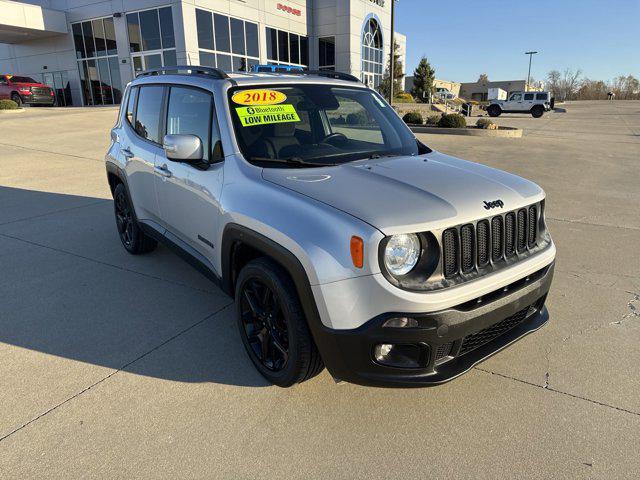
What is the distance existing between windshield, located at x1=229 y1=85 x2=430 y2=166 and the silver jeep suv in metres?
0.01

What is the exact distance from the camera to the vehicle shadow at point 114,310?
311 cm

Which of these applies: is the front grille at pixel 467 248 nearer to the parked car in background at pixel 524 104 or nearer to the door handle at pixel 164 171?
the door handle at pixel 164 171

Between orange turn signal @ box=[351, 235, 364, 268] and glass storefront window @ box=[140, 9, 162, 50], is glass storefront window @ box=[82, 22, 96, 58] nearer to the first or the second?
glass storefront window @ box=[140, 9, 162, 50]

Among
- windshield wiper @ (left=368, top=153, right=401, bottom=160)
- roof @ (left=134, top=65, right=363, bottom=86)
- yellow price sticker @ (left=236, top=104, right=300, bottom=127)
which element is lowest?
windshield wiper @ (left=368, top=153, right=401, bottom=160)

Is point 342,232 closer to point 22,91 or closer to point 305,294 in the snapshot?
point 305,294

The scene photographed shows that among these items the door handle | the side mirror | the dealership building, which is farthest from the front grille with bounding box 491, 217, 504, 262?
the dealership building

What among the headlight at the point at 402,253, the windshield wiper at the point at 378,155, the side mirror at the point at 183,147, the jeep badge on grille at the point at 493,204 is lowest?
the headlight at the point at 402,253

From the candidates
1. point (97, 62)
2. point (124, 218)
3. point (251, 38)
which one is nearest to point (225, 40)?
point (251, 38)

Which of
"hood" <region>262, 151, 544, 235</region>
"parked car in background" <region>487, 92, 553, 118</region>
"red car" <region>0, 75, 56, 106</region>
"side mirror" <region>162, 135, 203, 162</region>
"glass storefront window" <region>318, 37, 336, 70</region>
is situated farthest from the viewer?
"parked car in background" <region>487, 92, 553, 118</region>

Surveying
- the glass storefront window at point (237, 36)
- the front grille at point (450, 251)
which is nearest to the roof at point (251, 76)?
the front grille at point (450, 251)

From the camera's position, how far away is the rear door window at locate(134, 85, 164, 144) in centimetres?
412

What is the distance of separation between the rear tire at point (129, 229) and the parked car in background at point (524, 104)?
37767 millimetres

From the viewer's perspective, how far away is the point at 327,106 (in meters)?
3.69

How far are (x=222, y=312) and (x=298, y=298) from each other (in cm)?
152
